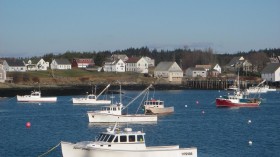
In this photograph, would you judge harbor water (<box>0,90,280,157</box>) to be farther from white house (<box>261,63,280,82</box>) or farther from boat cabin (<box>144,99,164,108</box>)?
white house (<box>261,63,280,82</box>)

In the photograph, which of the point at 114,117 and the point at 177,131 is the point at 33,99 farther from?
the point at 177,131

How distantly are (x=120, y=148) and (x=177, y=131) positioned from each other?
25.9m

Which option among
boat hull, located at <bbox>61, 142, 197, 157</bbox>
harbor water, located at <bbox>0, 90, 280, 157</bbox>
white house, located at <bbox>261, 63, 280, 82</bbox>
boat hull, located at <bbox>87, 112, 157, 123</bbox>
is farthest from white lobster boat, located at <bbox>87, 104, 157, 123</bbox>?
white house, located at <bbox>261, 63, 280, 82</bbox>

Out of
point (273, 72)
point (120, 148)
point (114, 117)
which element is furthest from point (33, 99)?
point (273, 72)

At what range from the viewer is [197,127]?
227 feet

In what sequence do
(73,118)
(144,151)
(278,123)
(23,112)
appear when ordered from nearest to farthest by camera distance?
(144,151) → (278,123) → (73,118) → (23,112)

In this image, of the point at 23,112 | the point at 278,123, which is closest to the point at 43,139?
the point at 278,123

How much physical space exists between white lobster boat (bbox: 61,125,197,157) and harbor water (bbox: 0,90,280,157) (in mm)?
7732

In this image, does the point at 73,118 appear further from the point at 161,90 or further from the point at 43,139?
the point at 161,90

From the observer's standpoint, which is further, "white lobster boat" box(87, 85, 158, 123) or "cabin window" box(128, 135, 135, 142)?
"white lobster boat" box(87, 85, 158, 123)

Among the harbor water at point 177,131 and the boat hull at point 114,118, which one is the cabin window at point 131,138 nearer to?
the harbor water at point 177,131

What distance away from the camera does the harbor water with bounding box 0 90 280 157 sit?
5059 centimetres

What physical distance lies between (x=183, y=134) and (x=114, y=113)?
12.1 metres

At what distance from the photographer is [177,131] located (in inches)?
2544
